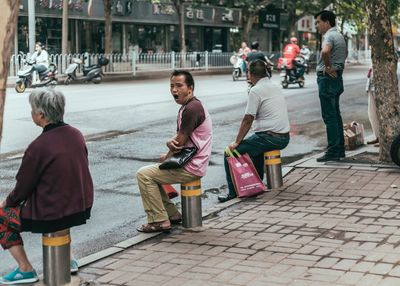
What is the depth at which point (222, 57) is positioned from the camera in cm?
4091

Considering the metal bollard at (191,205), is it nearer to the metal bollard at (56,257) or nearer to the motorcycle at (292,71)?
the metal bollard at (56,257)

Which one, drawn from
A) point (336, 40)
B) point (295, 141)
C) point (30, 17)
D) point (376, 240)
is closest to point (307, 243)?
point (376, 240)

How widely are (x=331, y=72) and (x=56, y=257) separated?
17.0ft

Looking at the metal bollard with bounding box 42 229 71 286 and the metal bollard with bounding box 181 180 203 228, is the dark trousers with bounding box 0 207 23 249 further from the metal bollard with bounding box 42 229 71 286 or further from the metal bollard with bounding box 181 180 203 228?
the metal bollard with bounding box 181 180 203 228

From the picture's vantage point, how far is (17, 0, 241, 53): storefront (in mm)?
34562

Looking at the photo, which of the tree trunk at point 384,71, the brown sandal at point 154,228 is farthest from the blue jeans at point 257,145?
the tree trunk at point 384,71

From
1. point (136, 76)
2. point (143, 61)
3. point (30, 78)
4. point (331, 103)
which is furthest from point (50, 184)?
point (143, 61)

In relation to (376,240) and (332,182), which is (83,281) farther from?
(332,182)

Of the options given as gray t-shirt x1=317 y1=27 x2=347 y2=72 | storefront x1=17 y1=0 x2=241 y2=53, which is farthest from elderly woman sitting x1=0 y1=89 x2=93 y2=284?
storefront x1=17 y1=0 x2=241 y2=53

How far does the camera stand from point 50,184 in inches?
185

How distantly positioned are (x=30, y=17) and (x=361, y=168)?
22.1m

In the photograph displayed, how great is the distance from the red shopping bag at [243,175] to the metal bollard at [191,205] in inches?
42.4

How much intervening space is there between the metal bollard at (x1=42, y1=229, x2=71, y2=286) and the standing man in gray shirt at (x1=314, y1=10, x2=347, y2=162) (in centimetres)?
503

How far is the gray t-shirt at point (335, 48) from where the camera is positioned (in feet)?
29.5
